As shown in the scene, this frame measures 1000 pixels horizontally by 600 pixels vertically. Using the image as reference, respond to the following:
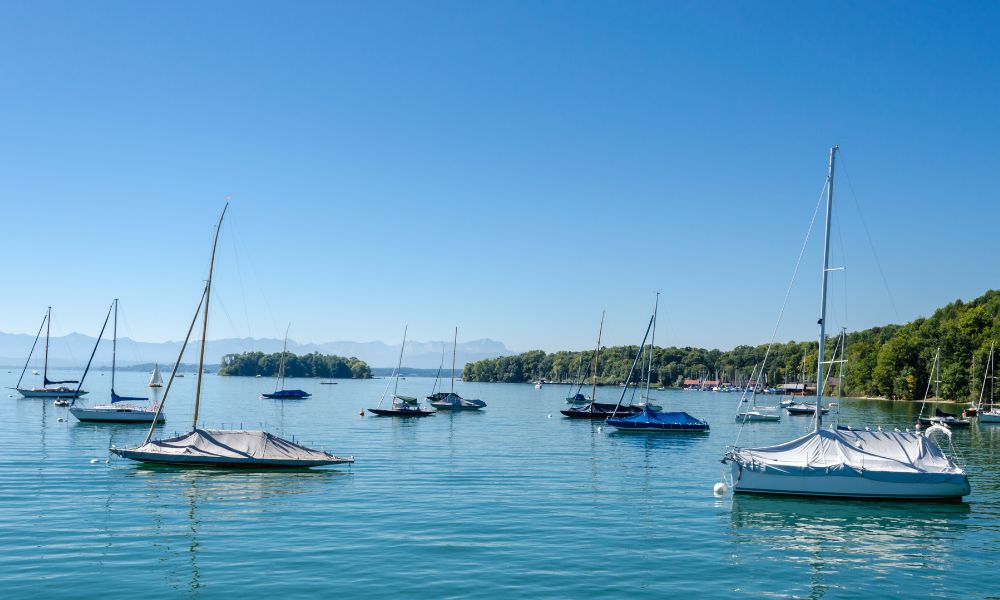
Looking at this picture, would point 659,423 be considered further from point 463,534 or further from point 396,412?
point 463,534

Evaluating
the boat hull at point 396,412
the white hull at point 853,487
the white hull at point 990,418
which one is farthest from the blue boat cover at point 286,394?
the white hull at point 853,487

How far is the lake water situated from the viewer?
22562 mm

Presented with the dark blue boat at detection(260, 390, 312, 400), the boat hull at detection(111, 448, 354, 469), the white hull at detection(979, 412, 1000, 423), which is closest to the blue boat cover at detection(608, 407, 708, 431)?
the boat hull at detection(111, 448, 354, 469)

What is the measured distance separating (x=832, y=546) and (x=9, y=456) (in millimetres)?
50730

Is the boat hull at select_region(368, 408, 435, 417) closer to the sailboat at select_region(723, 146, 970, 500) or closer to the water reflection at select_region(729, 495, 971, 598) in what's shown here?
the sailboat at select_region(723, 146, 970, 500)

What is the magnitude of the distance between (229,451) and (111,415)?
43.4m

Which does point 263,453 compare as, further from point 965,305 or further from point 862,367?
point 965,305

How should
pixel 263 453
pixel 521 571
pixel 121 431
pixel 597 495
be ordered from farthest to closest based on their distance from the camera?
pixel 121 431
pixel 263 453
pixel 597 495
pixel 521 571

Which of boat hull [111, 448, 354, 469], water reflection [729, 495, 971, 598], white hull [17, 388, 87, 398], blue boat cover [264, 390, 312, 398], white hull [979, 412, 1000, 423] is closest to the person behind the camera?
water reflection [729, 495, 971, 598]

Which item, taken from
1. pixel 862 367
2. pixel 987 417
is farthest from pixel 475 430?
pixel 862 367

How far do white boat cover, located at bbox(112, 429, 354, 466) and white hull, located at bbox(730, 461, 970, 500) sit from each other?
23.3 metres

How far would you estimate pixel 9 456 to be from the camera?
50.5 meters

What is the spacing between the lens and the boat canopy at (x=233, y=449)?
1694 inches

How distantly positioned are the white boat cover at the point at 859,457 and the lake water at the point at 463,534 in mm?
1644
